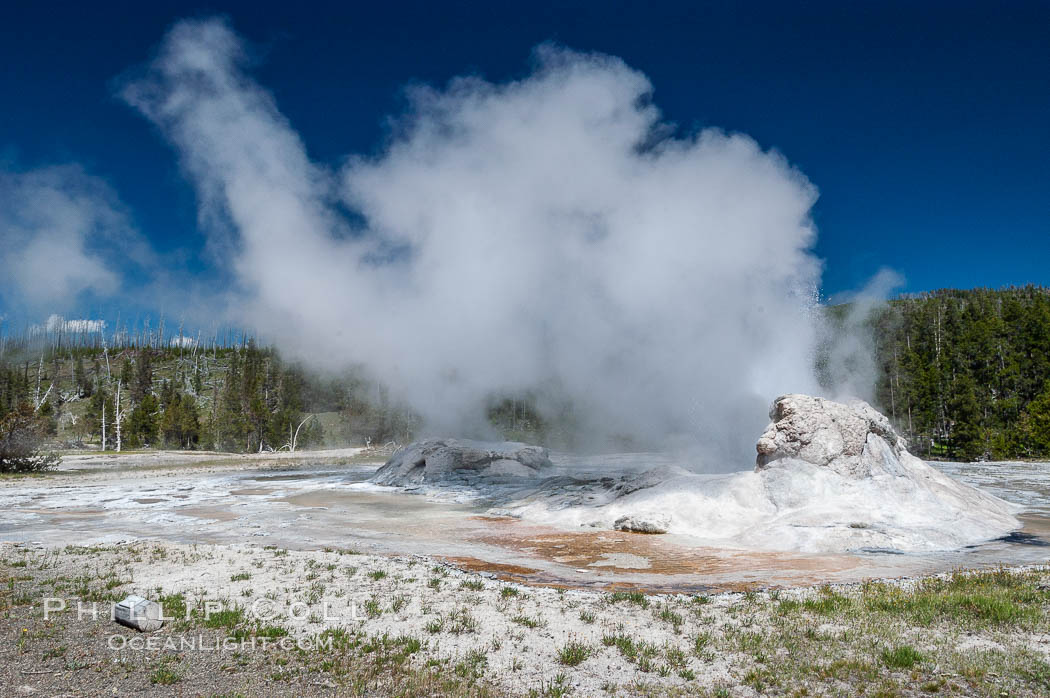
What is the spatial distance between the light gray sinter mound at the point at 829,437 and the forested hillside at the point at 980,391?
110 feet

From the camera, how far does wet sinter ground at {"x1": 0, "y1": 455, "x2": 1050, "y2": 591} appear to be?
10672 mm

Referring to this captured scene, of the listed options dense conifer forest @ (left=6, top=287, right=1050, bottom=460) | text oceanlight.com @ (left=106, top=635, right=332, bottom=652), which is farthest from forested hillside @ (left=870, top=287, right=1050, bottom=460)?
text oceanlight.com @ (left=106, top=635, right=332, bottom=652)

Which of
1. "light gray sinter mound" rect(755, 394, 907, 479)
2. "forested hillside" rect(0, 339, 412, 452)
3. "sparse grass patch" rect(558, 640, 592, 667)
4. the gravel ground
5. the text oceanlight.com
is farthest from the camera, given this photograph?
"forested hillside" rect(0, 339, 412, 452)

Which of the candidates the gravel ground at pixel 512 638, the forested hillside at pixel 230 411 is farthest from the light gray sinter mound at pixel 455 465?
the forested hillside at pixel 230 411

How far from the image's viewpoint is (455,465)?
91.5ft

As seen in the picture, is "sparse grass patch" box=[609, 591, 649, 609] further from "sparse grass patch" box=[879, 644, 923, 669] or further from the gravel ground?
"sparse grass patch" box=[879, 644, 923, 669]

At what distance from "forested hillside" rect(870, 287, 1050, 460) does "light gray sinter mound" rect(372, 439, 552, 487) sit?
119 feet

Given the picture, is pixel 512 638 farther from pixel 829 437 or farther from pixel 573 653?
pixel 829 437

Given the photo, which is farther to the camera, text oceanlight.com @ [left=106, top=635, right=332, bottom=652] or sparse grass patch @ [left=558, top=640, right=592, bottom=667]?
text oceanlight.com @ [left=106, top=635, right=332, bottom=652]

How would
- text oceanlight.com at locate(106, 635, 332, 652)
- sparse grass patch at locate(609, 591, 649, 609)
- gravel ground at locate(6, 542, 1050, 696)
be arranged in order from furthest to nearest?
sparse grass patch at locate(609, 591, 649, 609) < text oceanlight.com at locate(106, 635, 332, 652) < gravel ground at locate(6, 542, 1050, 696)

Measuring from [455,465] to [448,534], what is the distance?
42.1ft

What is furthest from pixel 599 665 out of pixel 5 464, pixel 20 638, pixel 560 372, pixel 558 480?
pixel 560 372

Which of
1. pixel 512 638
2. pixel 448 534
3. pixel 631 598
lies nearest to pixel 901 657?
pixel 631 598

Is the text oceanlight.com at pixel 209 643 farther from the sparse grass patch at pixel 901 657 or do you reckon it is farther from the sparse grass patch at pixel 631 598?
the sparse grass patch at pixel 901 657
